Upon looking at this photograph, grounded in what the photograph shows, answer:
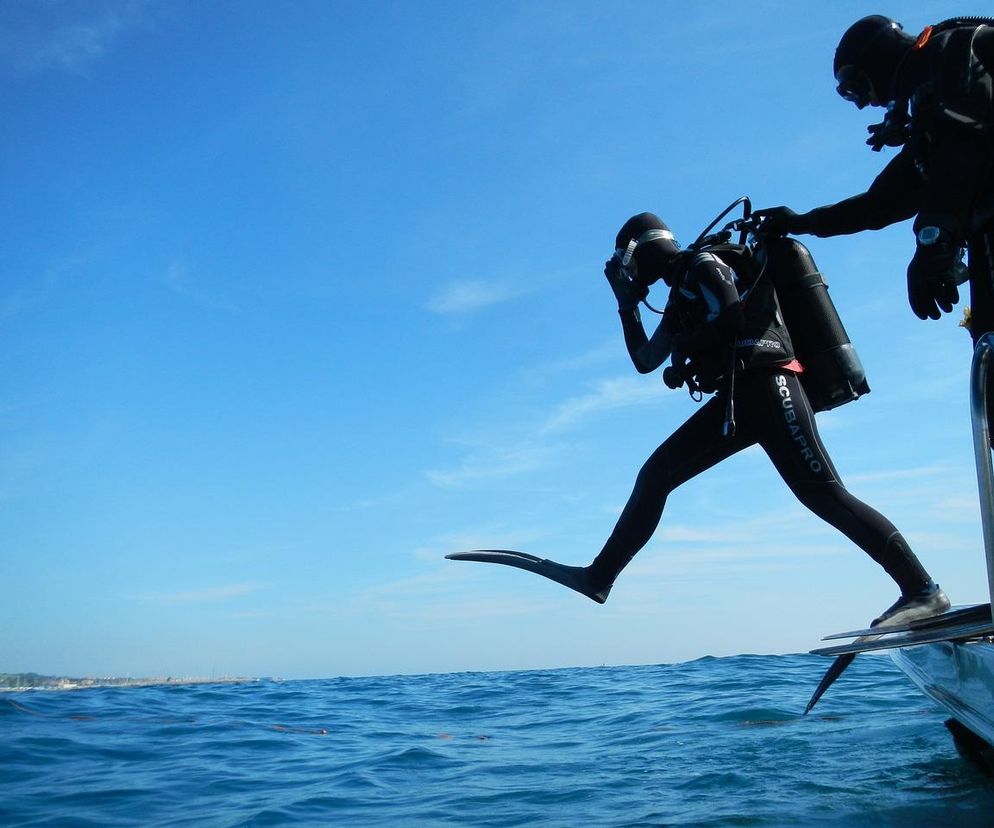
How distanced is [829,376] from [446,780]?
297 cm

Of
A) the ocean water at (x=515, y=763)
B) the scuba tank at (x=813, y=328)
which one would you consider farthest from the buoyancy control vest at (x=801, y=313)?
the ocean water at (x=515, y=763)

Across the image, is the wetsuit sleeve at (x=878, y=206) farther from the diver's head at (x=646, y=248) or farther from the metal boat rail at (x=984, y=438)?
the metal boat rail at (x=984, y=438)

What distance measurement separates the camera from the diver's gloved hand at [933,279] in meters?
2.72

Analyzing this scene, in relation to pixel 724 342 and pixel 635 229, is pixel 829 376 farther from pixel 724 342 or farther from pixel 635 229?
pixel 635 229

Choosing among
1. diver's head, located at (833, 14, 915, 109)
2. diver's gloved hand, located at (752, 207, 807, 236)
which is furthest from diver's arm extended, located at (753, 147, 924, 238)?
diver's head, located at (833, 14, 915, 109)

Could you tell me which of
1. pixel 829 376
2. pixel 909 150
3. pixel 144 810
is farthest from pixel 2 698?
pixel 909 150

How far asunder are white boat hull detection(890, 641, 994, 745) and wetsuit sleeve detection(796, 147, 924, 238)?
1.74 metres

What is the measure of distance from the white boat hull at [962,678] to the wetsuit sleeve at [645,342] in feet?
5.90

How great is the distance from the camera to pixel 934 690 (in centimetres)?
327

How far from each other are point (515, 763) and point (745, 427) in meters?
2.51

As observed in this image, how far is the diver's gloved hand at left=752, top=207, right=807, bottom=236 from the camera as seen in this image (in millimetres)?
3760

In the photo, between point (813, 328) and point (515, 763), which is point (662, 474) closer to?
point (813, 328)

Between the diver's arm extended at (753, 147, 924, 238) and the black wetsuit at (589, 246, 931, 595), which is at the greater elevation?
the diver's arm extended at (753, 147, 924, 238)

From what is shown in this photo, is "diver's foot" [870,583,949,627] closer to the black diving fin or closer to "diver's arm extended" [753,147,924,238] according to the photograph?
the black diving fin
